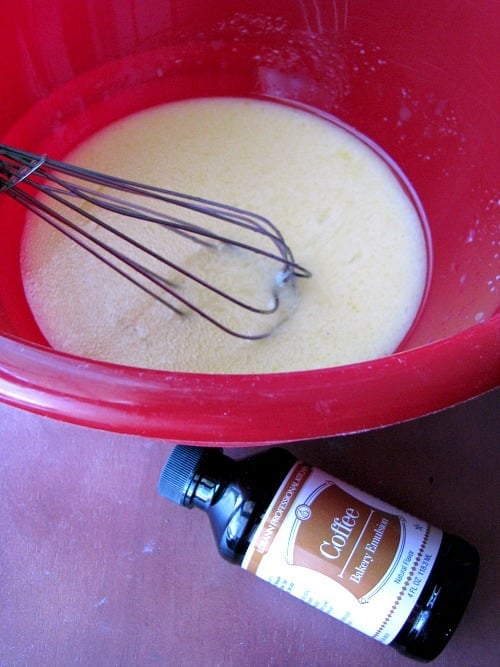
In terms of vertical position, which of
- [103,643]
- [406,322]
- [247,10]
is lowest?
[103,643]

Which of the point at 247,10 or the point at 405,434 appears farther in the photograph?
the point at 247,10

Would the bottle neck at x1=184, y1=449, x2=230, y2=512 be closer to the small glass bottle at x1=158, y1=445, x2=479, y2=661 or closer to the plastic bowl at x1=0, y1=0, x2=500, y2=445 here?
the small glass bottle at x1=158, y1=445, x2=479, y2=661

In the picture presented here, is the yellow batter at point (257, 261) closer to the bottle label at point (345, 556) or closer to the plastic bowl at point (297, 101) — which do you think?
the plastic bowl at point (297, 101)

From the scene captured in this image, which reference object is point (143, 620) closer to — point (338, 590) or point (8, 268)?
point (338, 590)

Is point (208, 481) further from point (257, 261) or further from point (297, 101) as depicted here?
point (297, 101)

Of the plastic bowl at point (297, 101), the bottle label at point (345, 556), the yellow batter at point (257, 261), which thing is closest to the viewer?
the plastic bowl at point (297, 101)

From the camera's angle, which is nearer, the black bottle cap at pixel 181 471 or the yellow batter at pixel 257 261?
the black bottle cap at pixel 181 471

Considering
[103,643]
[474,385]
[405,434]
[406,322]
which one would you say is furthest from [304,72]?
[103,643]

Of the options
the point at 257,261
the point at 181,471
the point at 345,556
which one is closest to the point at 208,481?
the point at 181,471

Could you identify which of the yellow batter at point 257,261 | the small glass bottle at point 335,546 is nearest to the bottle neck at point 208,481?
the small glass bottle at point 335,546

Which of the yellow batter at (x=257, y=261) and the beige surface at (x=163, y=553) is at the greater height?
the yellow batter at (x=257, y=261)
